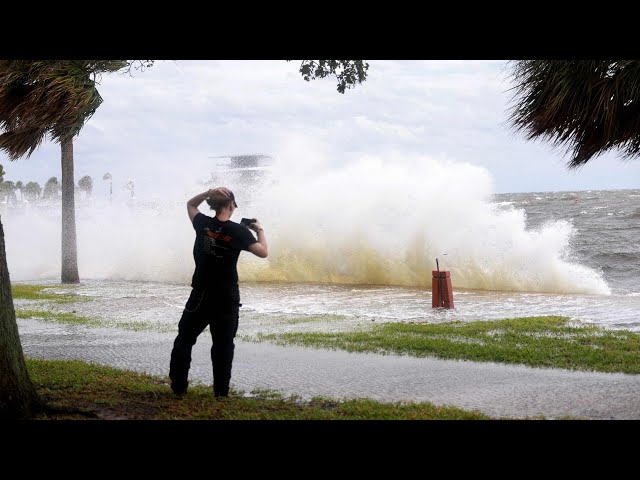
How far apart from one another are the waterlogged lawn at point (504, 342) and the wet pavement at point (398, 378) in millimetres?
390

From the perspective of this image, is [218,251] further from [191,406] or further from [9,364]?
[9,364]

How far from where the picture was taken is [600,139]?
23.2 ft

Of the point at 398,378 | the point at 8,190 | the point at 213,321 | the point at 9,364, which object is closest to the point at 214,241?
the point at 213,321

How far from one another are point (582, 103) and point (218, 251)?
3380 mm

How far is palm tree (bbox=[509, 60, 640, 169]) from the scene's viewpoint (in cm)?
662

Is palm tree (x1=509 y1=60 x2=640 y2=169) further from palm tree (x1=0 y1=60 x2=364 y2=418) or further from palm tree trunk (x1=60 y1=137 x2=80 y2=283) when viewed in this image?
palm tree trunk (x1=60 y1=137 x2=80 y2=283)

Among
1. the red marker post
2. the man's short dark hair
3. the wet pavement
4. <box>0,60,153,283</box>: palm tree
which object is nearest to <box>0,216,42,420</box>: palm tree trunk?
the man's short dark hair

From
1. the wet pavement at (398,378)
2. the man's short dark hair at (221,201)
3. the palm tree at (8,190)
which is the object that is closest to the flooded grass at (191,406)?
the wet pavement at (398,378)

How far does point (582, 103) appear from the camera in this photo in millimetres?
6762

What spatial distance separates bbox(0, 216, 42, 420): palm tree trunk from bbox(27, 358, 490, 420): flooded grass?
0.68ft

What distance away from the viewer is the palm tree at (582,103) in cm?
662
